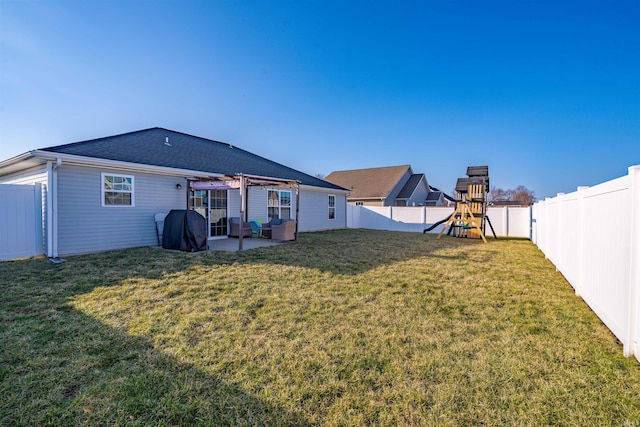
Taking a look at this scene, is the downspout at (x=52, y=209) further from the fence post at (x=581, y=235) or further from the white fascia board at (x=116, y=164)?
the fence post at (x=581, y=235)

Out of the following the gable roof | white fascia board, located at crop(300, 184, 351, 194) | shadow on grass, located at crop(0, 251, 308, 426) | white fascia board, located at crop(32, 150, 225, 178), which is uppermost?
the gable roof

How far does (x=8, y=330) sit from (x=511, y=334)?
5495mm

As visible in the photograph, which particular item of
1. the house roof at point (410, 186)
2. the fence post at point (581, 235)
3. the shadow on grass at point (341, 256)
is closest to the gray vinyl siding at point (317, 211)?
the shadow on grass at point (341, 256)

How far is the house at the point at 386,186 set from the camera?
22.6 metres

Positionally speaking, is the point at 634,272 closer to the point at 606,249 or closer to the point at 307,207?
the point at 606,249

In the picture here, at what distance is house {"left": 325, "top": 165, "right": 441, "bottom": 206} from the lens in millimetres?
22625

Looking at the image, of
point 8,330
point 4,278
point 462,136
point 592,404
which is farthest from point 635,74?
point 4,278

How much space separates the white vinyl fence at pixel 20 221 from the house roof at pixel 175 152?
1.24m

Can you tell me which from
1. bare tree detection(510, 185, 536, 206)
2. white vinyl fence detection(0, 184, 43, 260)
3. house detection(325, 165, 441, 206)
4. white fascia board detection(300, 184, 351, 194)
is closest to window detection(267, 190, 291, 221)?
white fascia board detection(300, 184, 351, 194)

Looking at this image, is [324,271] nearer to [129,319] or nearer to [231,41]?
[129,319]

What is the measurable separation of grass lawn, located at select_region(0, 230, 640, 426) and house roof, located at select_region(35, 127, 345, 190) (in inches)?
170

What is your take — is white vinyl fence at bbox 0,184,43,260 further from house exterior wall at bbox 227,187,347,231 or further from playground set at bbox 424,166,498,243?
playground set at bbox 424,166,498,243

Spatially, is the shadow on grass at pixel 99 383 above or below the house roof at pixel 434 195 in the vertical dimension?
below

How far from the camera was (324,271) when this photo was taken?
5.99m
